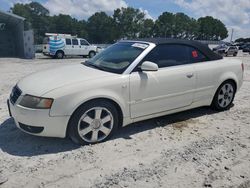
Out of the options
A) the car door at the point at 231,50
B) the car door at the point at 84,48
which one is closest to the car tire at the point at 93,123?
the car door at the point at 84,48

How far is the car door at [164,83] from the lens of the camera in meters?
4.20

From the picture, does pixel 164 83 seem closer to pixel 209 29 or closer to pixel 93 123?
pixel 93 123

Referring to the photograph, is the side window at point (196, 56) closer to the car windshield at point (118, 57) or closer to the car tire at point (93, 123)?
the car windshield at point (118, 57)

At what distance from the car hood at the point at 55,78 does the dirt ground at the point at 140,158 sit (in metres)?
0.82

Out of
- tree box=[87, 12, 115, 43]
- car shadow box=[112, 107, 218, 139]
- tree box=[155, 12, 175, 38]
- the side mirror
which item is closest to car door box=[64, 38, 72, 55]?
car shadow box=[112, 107, 218, 139]

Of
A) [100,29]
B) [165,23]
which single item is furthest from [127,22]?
[165,23]

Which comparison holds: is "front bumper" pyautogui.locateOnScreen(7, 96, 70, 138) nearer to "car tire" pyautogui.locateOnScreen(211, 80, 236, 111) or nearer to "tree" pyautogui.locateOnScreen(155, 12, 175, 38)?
"car tire" pyautogui.locateOnScreen(211, 80, 236, 111)

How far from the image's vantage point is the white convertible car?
365cm

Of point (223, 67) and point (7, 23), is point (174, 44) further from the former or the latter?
point (7, 23)

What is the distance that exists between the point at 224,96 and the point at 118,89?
2622mm

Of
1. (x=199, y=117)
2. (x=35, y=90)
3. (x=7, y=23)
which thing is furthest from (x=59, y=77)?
(x=7, y=23)

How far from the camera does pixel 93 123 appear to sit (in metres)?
3.90

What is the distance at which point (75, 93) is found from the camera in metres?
3.65

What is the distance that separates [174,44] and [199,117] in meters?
1.50
